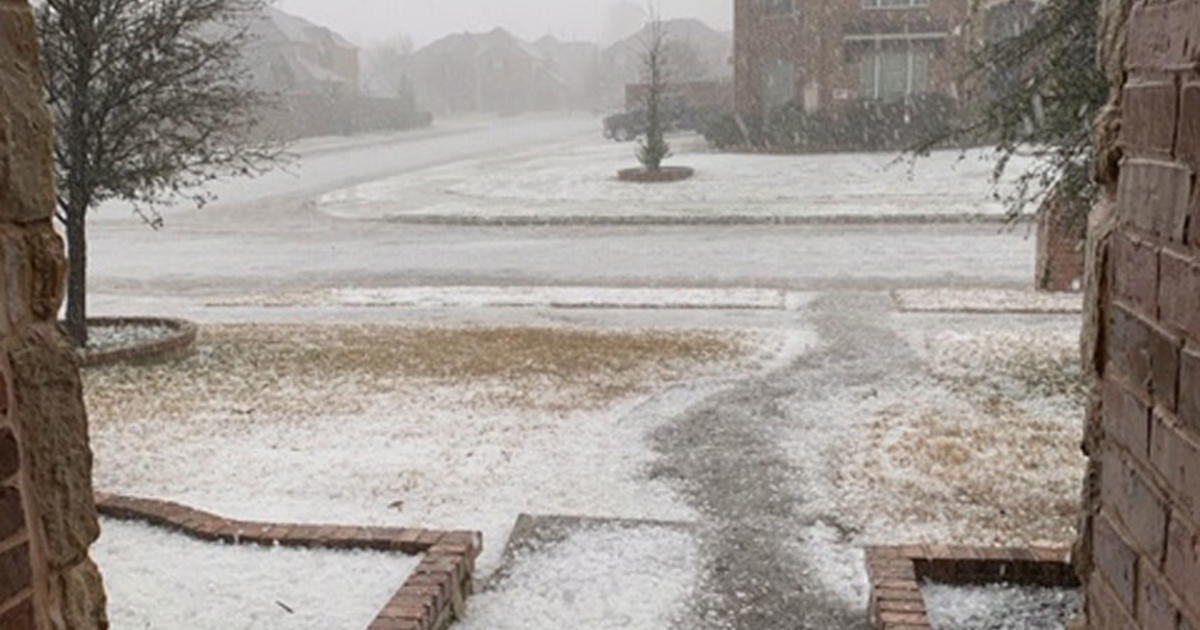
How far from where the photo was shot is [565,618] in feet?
13.9

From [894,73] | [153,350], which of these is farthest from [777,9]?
[153,350]

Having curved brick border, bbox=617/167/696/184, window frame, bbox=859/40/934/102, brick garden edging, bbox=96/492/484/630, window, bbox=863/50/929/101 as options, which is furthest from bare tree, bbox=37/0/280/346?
window, bbox=863/50/929/101

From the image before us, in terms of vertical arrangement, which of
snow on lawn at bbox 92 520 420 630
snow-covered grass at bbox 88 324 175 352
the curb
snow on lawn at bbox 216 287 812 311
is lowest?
snow on lawn at bbox 216 287 812 311

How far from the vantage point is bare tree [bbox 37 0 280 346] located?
905cm

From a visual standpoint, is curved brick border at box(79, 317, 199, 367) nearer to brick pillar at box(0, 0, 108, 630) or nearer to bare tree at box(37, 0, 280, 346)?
bare tree at box(37, 0, 280, 346)

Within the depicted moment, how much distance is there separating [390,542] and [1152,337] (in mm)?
3615

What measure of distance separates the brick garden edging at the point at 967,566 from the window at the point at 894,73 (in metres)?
30.0

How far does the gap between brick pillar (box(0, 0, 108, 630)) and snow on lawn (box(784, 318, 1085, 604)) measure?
335cm

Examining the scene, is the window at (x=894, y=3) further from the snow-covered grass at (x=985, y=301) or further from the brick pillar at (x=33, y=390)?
the brick pillar at (x=33, y=390)

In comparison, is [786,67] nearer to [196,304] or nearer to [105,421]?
[196,304]

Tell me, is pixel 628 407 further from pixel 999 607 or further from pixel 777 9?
pixel 777 9

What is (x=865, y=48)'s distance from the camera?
33250 millimetres

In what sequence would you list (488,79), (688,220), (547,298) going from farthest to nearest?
(488,79) → (688,220) → (547,298)

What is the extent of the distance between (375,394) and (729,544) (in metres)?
3.70
